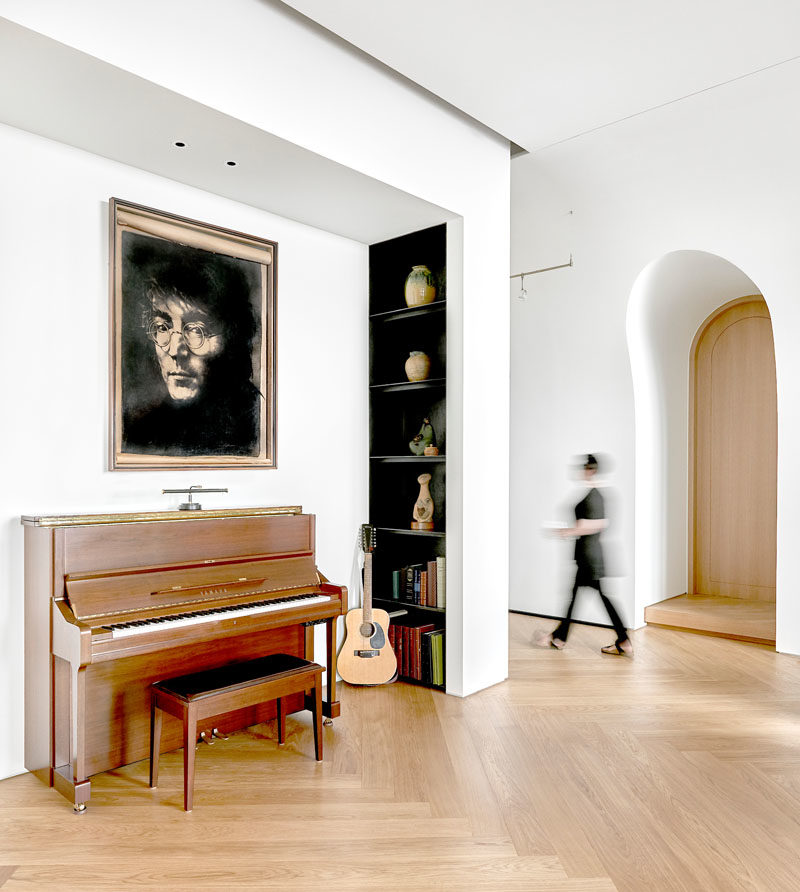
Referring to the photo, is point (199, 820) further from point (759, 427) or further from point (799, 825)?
point (759, 427)

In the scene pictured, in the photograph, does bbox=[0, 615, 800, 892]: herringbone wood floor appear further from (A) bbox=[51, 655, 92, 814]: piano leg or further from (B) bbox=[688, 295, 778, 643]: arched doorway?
(B) bbox=[688, 295, 778, 643]: arched doorway

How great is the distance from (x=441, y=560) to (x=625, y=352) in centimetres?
252

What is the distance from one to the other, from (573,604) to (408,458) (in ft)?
5.90

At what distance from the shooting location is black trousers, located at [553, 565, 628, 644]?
196 inches

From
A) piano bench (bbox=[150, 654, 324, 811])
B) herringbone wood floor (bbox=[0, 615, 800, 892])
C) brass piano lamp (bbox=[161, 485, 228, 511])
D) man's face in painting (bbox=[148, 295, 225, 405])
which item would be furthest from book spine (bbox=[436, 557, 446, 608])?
man's face in painting (bbox=[148, 295, 225, 405])

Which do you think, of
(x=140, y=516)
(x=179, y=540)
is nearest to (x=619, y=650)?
(x=179, y=540)


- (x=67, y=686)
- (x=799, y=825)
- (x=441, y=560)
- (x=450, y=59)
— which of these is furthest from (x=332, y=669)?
(x=450, y=59)

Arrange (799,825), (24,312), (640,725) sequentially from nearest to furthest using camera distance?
1. (799,825)
2. (24,312)
3. (640,725)

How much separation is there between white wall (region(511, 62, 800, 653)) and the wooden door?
0.40m

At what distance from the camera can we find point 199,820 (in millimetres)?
2664

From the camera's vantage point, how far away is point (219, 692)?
283cm

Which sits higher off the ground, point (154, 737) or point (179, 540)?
point (179, 540)

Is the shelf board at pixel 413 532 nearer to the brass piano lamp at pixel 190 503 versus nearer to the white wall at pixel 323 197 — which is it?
the white wall at pixel 323 197

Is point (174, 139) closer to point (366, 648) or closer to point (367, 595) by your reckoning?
point (367, 595)
